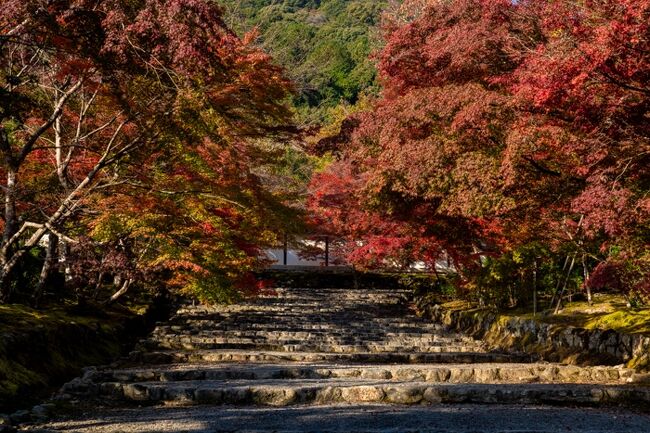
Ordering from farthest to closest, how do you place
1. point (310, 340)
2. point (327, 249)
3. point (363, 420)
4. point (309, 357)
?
point (327, 249) → point (310, 340) → point (309, 357) → point (363, 420)

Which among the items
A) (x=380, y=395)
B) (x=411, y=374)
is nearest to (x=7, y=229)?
(x=380, y=395)

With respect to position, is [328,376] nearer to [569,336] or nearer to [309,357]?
[309,357]

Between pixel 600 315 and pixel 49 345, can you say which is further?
pixel 600 315

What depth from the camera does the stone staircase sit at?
8992mm

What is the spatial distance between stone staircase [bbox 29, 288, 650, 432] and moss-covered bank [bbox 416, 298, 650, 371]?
0.57 m

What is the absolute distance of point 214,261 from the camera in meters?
13.9

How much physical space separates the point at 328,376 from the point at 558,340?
5377mm

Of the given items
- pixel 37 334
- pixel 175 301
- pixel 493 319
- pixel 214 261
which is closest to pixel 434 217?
pixel 493 319

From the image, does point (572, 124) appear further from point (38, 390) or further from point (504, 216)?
point (38, 390)

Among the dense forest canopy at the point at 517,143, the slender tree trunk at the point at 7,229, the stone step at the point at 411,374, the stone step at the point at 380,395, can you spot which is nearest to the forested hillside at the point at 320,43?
the dense forest canopy at the point at 517,143

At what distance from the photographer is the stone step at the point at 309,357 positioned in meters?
12.5

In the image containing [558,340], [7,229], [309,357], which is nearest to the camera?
[7,229]

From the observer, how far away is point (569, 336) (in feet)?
43.6

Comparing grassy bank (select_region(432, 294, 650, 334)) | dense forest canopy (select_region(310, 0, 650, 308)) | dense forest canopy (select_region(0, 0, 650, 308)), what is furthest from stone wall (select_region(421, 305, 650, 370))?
dense forest canopy (select_region(0, 0, 650, 308))
